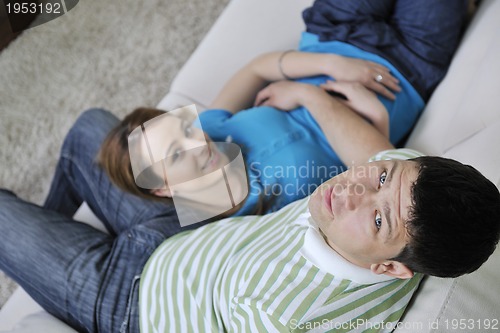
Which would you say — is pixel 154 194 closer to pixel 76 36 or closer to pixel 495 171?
pixel 495 171

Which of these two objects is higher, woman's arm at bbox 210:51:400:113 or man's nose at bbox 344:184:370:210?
woman's arm at bbox 210:51:400:113

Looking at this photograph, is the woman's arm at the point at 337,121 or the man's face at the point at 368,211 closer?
the man's face at the point at 368,211

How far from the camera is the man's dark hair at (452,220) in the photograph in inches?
27.1

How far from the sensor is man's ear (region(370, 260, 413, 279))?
78cm

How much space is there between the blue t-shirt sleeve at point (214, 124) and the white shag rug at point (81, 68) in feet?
1.92

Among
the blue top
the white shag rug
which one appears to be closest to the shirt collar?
the blue top

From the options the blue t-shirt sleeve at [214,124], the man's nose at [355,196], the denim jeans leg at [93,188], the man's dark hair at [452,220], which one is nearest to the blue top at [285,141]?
the blue t-shirt sleeve at [214,124]

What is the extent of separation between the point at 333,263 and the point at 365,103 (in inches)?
20.2

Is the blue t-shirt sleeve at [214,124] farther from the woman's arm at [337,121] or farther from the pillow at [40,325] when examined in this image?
the pillow at [40,325]

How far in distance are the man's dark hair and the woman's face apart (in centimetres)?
55

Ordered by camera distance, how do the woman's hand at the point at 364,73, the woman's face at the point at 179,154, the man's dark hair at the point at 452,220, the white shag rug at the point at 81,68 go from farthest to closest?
the white shag rug at the point at 81,68 → the woman's hand at the point at 364,73 → the woman's face at the point at 179,154 → the man's dark hair at the point at 452,220

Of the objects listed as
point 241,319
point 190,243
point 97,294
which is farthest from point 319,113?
point 97,294

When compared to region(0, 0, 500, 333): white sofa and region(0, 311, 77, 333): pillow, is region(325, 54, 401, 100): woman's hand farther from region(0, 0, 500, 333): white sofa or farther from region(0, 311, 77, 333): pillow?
region(0, 311, 77, 333): pillow

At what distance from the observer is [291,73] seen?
1.33 meters
